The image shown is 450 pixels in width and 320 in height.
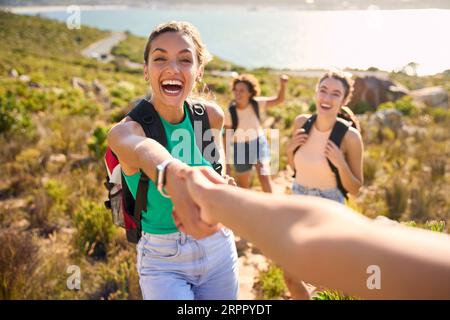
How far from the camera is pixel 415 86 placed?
979 inches

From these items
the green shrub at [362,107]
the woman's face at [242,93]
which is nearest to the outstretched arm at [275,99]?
the woman's face at [242,93]

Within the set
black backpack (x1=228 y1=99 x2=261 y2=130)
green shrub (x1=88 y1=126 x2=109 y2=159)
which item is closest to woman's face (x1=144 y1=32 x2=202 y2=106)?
black backpack (x1=228 y1=99 x2=261 y2=130)

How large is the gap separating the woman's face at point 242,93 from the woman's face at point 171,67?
10.8 ft

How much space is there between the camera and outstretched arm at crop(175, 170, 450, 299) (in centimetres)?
78

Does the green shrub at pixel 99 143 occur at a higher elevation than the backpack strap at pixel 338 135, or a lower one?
lower

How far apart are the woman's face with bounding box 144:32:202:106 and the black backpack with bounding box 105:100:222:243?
124 mm

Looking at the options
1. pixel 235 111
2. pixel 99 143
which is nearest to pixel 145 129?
pixel 235 111

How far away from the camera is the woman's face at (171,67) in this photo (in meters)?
2.12

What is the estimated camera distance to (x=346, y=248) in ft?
2.82

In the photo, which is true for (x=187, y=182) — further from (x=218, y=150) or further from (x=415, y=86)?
(x=415, y=86)

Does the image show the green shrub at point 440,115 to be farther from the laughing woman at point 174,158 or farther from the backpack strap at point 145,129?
the backpack strap at point 145,129

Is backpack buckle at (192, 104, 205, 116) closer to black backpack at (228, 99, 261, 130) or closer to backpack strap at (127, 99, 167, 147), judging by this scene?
backpack strap at (127, 99, 167, 147)

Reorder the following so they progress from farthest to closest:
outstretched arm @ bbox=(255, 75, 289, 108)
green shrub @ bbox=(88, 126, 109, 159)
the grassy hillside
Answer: green shrub @ bbox=(88, 126, 109, 159) → outstretched arm @ bbox=(255, 75, 289, 108) → the grassy hillside

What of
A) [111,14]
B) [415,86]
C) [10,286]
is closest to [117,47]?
[415,86]
